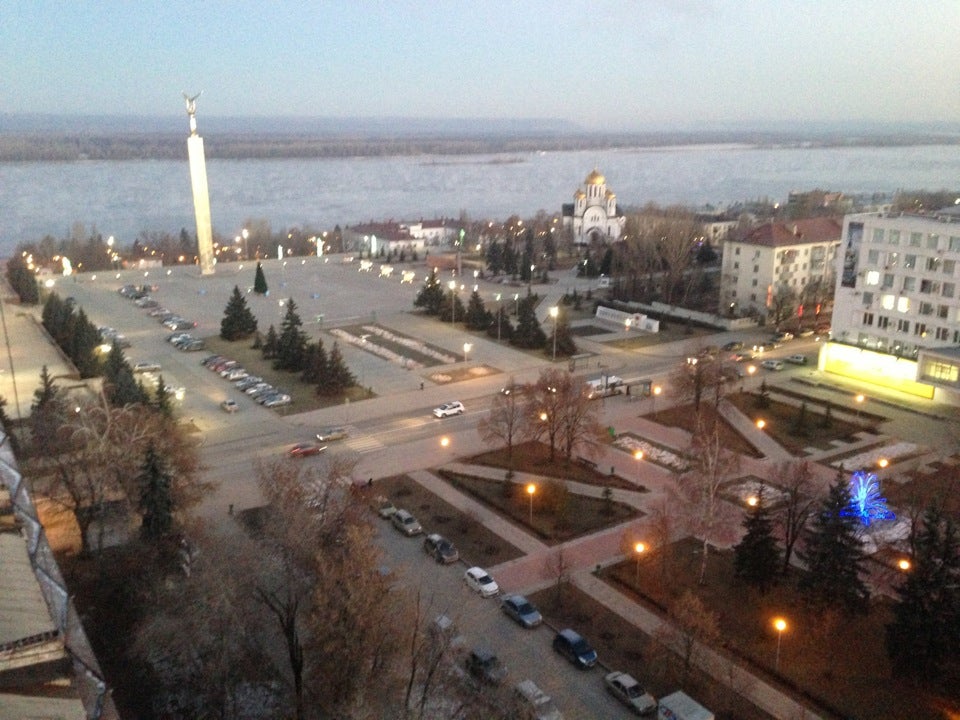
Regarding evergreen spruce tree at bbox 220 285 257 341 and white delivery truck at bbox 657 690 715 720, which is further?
evergreen spruce tree at bbox 220 285 257 341

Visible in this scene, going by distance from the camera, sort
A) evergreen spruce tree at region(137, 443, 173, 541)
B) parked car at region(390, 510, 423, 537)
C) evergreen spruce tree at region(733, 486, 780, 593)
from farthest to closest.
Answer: parked car at region(390, 510, 423, 537) < evergreen spruce tree at region(733, 486, 780, 593) < evergreen spruce tree at region(137, 443, 173, 541)

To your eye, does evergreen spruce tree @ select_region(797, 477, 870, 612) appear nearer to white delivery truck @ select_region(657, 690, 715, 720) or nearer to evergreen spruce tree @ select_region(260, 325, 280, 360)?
white delivery truck @ select_region(657, 690, 715, 720)

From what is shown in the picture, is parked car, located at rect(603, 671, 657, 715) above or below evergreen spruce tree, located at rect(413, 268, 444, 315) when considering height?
below

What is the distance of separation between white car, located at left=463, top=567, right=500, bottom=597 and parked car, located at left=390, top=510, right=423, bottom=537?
72.7 inches

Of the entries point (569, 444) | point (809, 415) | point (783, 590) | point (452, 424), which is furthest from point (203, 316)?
point (783, 590)

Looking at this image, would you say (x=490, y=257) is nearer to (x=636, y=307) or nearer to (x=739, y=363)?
(x=636, y=307)

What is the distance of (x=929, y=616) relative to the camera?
10.6 metres

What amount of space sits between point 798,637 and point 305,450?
11.7 m

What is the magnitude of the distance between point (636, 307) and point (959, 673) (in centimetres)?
2572

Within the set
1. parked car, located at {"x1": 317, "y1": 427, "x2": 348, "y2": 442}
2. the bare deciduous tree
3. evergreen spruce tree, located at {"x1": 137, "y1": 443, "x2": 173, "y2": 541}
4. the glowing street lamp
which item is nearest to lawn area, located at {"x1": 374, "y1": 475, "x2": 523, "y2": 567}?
parked car, located at {"x1": 317, "y1": 427, "x2": 348, "y2": 442}

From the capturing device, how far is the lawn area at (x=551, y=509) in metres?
15.2

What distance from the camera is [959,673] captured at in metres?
10.5

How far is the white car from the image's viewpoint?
42.2 feet

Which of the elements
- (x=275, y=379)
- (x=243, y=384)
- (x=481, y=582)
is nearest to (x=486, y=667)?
(x=481, y=582)
